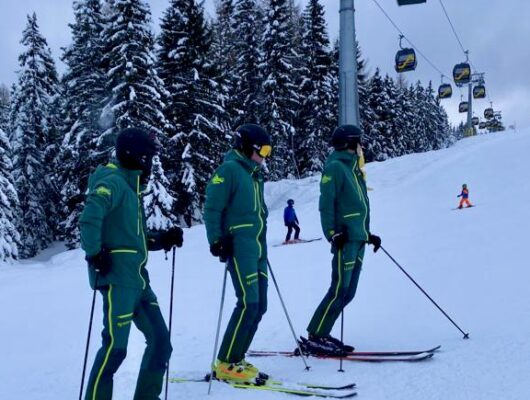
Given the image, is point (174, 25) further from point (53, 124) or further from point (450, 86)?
point (450, 86)

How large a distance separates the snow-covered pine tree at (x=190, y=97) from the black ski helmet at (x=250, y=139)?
2117 cm

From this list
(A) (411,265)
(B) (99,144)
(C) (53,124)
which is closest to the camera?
(A) (411,265)

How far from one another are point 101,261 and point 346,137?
281 cm

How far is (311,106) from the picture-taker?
112 ft

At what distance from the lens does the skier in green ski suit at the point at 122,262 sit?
10.3 ft

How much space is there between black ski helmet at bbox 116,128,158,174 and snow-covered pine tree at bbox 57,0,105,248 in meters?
21.9

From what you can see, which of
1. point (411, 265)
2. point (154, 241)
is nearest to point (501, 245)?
point (411, 265)

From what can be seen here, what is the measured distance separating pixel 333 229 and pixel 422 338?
4.61 feet

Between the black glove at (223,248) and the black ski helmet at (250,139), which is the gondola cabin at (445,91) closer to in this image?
the black ski helmet at (250,139)

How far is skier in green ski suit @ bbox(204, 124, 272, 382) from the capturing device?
415 cm

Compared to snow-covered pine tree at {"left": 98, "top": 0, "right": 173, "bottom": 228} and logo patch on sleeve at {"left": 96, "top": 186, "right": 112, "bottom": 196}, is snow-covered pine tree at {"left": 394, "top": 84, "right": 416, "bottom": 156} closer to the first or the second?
snow-covered pine tree at {"left": 98, "top": 0, "right": 173, "bottom": 228}

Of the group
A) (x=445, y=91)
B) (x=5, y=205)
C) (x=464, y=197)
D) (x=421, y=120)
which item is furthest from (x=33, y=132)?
(x=421, y=120)

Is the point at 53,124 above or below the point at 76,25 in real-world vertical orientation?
below

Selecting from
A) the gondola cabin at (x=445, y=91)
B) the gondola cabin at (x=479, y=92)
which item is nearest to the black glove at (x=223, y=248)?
the gondola cabin at (x=445, y=91)
